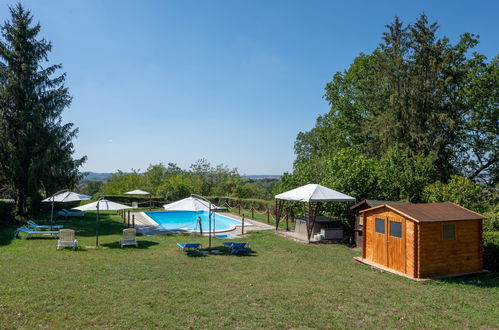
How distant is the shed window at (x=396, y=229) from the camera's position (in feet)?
34.9

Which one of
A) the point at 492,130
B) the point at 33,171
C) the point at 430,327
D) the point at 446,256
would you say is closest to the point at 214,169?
the point at 33,171

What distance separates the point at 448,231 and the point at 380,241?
2102 mm

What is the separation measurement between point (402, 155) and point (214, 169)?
108 ft

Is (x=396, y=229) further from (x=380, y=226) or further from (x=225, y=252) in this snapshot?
(x=225, y=252)

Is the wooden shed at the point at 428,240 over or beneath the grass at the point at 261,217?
over

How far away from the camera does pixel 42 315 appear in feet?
21.2

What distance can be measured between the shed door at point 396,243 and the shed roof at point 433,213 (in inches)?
15.3

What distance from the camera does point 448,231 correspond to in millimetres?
10477

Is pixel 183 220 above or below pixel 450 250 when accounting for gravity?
below

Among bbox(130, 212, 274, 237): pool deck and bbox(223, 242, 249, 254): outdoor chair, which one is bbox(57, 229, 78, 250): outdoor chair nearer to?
bbox(130, 212, 274, 237): pool deck

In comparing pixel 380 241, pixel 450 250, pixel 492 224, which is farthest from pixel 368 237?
pixel 492 224

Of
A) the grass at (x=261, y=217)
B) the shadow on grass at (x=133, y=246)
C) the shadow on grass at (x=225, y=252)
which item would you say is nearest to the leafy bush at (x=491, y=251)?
the shadow on grass at (x=225, y=252)

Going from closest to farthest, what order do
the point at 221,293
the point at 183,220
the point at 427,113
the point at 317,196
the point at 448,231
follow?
the point at 221,293 → the point at 448,231 → the point at 317,196 → the point at 427,113 → the point at 183,220

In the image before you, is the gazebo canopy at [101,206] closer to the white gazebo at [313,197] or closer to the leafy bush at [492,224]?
the white gazebo at [313,197]
